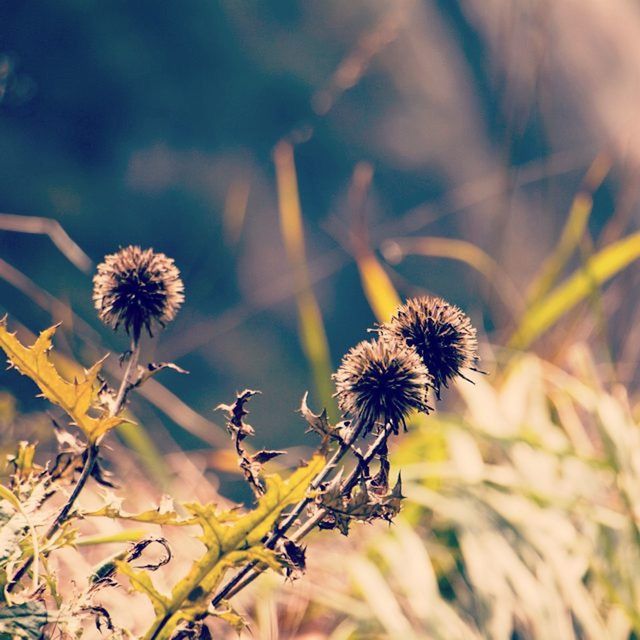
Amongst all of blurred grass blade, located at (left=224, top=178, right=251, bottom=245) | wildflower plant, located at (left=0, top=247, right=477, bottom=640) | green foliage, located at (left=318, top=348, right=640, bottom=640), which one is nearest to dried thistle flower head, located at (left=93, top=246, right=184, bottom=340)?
wildflower plant, located at (left=0, top=247, right=477, bottom=640)

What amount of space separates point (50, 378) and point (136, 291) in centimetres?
10

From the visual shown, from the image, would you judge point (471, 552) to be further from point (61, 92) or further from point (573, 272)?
point (61, 92)

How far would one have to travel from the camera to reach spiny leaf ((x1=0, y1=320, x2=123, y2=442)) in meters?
0.44

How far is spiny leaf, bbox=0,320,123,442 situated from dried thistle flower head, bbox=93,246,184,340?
0.06m

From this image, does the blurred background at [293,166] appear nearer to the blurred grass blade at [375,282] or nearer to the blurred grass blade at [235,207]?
the blurred grass blade at [235,207]

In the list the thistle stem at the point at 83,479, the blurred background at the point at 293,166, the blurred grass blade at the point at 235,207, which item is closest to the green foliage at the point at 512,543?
the blurred background at the point at 293,166

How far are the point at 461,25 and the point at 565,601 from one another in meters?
2.24

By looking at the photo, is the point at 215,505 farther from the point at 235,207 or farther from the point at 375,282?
the point at 235,207

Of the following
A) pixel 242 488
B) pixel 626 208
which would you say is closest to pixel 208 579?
pixel 626 208

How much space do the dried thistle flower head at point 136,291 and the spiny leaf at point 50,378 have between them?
60 millimetres

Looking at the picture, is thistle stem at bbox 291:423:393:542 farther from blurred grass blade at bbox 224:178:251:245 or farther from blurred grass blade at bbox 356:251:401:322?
blurred grass blade at bbox 224:178:251:245

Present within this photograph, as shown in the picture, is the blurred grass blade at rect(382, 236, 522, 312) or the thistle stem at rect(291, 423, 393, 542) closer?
the thistle stem at rect(291, 423, 393, 542)

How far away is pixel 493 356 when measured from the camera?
6.40 feet

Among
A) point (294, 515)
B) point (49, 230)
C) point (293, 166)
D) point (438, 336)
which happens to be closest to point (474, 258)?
point (293, 166)
